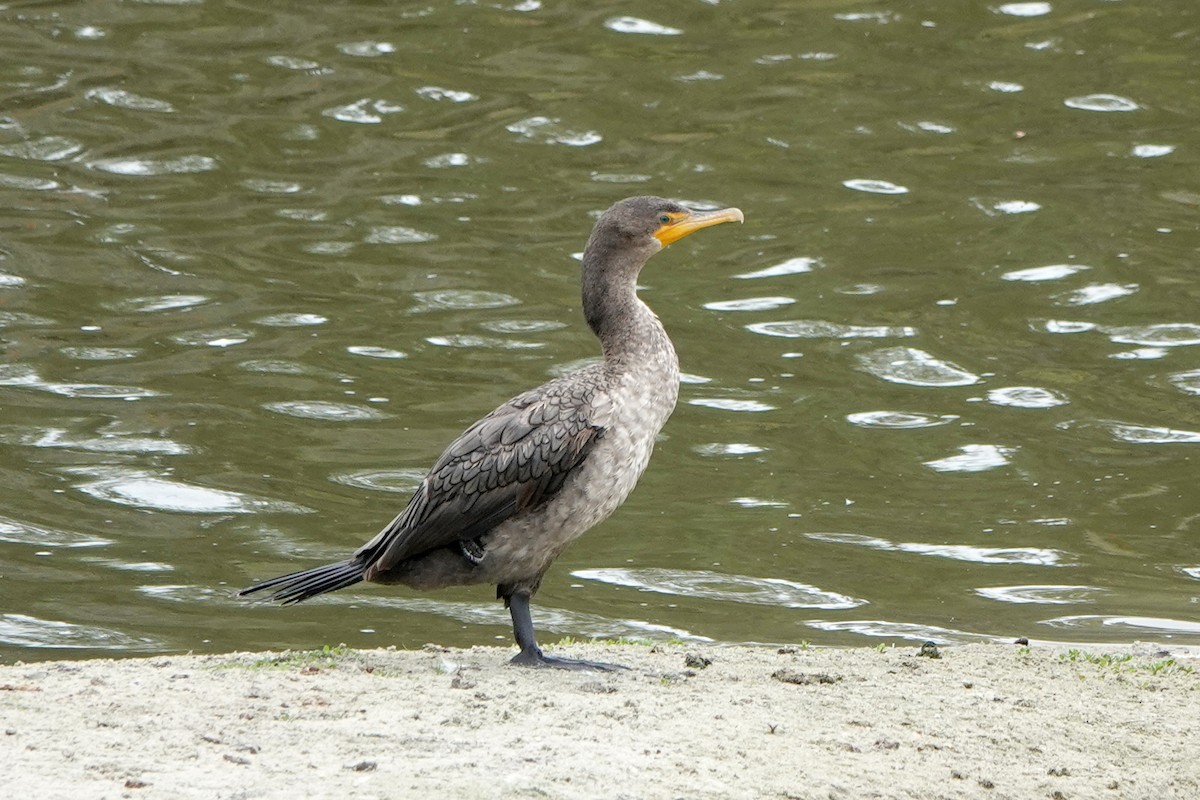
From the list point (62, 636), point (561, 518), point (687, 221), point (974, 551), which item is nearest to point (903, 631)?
point (974, 551)

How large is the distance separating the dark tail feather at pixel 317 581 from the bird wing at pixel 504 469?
152 millimetres

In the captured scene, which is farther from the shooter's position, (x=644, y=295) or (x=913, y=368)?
(x=644, y=295)

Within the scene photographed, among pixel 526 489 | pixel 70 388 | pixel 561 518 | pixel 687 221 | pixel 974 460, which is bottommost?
pixel 974 460

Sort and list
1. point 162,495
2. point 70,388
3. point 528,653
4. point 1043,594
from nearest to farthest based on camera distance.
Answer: point 528,653, point 1043,594, point 162,495, point 70,388

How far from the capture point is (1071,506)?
379 inches

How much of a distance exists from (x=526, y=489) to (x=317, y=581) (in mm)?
855

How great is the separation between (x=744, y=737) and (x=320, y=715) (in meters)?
1.21

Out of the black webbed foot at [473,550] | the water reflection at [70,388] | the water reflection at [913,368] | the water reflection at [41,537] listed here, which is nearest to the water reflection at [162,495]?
the water reflection at [41,537]

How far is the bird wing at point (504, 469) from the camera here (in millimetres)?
6117

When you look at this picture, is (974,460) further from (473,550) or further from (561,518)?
(473,550)

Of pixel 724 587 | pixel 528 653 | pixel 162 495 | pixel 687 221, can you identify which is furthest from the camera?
pixel 162 495

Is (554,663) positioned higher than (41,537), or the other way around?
(554,663)

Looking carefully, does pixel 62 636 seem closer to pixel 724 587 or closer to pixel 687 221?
pixel 724 587

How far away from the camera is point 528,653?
247 inches
